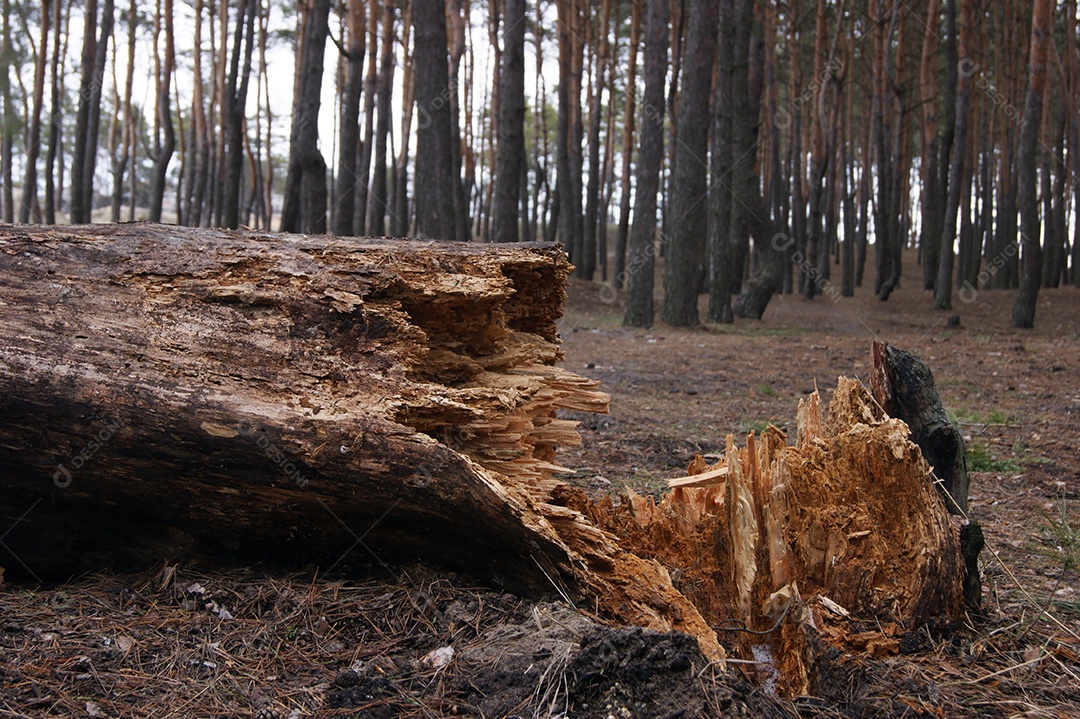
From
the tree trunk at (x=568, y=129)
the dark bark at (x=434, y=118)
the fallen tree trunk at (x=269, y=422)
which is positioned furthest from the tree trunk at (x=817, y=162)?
the fallen tree trunk at (x=269, y=422)

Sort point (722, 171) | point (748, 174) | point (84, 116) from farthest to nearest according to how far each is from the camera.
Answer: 1. point (84, 116)
2. point (748, 174)
3. point (722, 171)

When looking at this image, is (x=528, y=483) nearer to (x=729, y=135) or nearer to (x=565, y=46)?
(x=729, y=135)

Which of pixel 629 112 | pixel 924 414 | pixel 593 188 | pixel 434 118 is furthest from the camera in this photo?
pixel 629 112

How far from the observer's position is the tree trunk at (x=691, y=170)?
40.2 feet

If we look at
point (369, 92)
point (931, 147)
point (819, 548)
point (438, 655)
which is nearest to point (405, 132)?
point (369, 92)

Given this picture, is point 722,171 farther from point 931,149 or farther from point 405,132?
point 405,132

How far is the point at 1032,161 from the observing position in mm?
12383

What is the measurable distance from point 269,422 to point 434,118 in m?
9.38

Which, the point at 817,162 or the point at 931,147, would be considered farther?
the point at 817,162

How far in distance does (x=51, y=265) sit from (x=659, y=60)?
11181 millimetres

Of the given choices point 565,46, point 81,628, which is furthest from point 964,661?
point 565,46

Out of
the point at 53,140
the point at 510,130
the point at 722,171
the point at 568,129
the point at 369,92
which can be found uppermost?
the point at 369,92

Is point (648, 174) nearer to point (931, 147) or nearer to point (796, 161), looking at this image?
point (931, 147)

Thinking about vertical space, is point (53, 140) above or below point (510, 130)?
above
